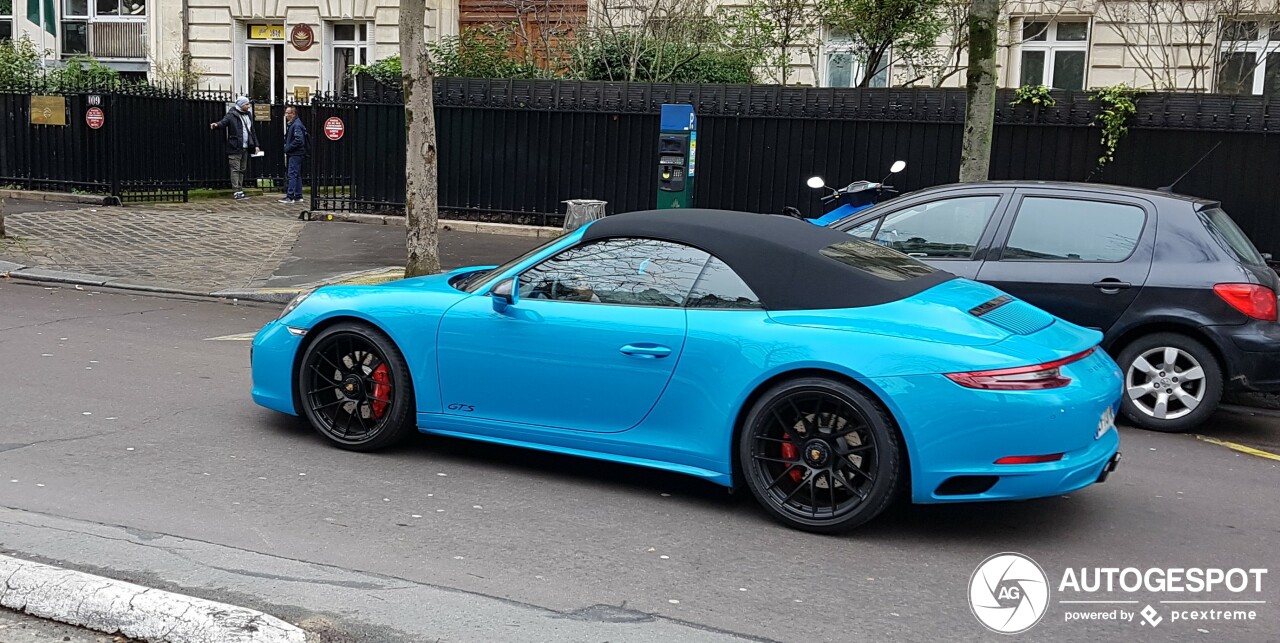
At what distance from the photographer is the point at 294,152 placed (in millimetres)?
21672

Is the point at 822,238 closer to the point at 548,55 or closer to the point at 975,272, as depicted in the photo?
the point at 975,272

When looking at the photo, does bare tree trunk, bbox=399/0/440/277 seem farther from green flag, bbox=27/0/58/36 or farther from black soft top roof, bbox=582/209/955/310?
green flag, bbox=27/0/58/36

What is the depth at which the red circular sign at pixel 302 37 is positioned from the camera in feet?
98.3

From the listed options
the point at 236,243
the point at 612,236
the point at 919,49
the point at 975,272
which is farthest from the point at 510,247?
the point at 612,236

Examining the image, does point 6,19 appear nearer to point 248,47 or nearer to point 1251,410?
point 248,47

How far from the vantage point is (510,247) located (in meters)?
16.4

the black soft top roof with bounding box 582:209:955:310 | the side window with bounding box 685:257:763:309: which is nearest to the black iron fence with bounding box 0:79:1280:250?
the black soft top roof with bounding box 582:209:955:310

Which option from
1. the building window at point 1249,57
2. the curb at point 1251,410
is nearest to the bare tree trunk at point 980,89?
the curb at point 1251,410

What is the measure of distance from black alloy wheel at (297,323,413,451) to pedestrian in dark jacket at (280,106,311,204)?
51.6 ft

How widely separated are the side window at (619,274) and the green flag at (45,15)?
3177 centimetres

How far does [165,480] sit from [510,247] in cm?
1059

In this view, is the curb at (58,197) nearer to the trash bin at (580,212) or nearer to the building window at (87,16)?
the trash bin at (580,212)

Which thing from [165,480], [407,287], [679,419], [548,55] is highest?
[548,55]

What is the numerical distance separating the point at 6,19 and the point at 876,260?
3459cm
